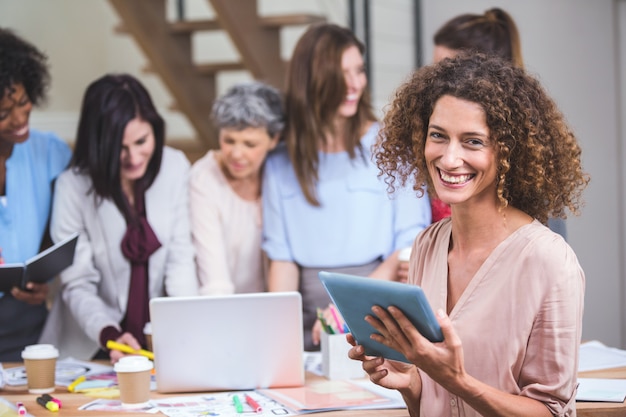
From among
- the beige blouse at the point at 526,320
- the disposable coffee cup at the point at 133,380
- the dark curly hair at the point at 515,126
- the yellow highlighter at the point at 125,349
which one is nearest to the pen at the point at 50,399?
the disposable coffee cup at the point at 133,380

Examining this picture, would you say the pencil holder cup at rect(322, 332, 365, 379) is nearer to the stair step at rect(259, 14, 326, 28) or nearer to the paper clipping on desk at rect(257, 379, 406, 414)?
the paper clipping on desk at rect(257, 379, 406, 414)

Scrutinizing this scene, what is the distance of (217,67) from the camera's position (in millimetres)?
5188

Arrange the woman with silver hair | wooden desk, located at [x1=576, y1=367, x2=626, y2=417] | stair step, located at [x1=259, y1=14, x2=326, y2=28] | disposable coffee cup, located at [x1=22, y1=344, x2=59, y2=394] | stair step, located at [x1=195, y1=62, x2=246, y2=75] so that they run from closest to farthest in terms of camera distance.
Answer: wooden desk, located at [x1=576, y1=367, x2=626, y2=417], disposable coffee cup, located at [x1=22, y1=344, x2=59, y2=394], the woman with silver hair, stair step, located at [x1=259, y1=14, x2=326, y2=28], stair step, located at [x1=195, y1=62, x2=246, y2=75]

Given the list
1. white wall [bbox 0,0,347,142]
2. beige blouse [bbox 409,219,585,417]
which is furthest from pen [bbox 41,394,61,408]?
white wall [bbox 0,0,347,142]

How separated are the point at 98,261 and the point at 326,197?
790mm

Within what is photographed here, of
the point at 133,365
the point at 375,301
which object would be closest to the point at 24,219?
the point at 133,365

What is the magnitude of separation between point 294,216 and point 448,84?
1.27 meters

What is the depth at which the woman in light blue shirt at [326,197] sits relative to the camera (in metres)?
2.91

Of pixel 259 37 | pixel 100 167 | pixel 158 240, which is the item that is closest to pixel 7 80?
pixel 100 167

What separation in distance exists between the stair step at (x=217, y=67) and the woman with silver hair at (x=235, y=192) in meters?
2.08

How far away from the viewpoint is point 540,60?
4.10 meters

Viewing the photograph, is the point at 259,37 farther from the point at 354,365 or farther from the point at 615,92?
the point at 354,365

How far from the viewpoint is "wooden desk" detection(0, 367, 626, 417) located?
6.26ft

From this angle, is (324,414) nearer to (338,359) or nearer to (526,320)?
(338,359)
